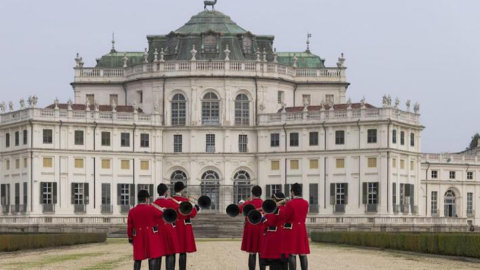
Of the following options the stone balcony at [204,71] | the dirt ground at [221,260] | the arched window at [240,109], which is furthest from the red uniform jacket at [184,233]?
the arched window at [240,109]

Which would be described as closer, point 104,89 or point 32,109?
point 32,109

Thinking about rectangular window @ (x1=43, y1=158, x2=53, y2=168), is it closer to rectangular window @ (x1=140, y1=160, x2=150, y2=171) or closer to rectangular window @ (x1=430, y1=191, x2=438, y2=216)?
rectangular window @ (x1=140, y1=160, x2=150, y2=171)

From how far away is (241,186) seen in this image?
9906cm

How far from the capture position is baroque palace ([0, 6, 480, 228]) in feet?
306

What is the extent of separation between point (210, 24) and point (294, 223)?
7464 cm

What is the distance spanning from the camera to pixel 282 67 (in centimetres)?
10238

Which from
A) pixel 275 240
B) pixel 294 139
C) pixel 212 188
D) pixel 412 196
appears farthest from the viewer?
pixel 212 188

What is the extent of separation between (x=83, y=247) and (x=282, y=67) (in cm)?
4730

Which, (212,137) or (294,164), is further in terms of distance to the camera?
(212,137)

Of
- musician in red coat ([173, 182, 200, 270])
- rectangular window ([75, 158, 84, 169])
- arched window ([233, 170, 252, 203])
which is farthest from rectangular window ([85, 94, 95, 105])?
musician in red coat ([173, 182, 200, 270])

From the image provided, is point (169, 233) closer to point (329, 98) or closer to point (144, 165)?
point (144, 165)

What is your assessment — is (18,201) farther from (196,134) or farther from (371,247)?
(371,247)

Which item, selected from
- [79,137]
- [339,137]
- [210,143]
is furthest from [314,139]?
[79,137]

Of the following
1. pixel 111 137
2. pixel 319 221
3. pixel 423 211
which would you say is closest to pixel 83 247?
pixel 319 221
